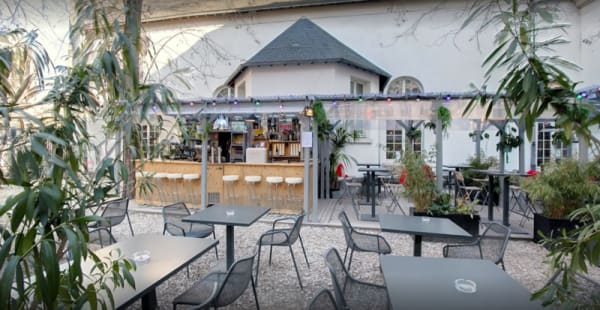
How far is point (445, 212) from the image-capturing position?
526 centimetres

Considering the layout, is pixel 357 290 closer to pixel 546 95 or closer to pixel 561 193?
pixel 546 95

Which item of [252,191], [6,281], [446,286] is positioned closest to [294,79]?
[252,191]

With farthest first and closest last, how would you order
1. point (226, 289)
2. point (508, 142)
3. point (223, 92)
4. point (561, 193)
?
point (223, 92) < point (508, 142) < point (561, 193) < point (226, 289)

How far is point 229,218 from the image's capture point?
11.8 ft

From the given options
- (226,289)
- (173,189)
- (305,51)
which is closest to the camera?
(226,289)

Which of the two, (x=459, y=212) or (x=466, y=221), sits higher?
(x=459, y=212)

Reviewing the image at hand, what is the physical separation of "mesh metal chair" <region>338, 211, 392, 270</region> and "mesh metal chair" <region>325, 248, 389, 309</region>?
1.05m

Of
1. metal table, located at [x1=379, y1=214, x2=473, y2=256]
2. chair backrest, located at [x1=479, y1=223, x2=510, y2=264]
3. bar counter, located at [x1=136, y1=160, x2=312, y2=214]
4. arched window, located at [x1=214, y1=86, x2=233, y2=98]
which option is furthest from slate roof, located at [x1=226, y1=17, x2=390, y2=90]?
chair backrest, located at [x1=479, y1=223, x2=510, y2=264]

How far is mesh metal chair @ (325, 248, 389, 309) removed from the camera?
2291mm

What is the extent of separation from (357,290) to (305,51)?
8504 mm

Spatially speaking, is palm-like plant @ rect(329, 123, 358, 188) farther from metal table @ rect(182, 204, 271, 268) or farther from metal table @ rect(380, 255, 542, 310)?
metal table @ rect(380, 255, 542, 310)

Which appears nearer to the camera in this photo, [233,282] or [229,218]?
[233,282]

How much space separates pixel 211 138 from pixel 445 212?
7461 millimetres

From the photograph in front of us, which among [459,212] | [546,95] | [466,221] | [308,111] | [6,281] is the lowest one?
[466,221]
